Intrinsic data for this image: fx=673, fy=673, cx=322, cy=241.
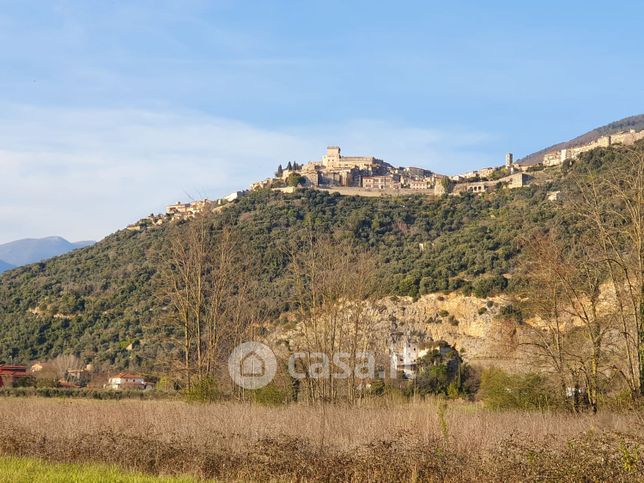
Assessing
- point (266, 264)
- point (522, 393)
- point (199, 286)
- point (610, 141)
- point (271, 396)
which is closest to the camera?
point (522, 393)

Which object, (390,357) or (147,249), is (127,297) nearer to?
(147,249)

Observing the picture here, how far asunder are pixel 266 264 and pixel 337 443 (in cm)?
3455

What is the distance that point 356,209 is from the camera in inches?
2721

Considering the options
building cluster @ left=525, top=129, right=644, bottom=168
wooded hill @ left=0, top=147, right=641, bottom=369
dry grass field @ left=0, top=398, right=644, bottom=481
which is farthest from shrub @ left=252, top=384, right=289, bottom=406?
building cluster @ left=525, top=129, right=644, bottom=168

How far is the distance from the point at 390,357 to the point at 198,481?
21509 mm

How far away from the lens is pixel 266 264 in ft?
151

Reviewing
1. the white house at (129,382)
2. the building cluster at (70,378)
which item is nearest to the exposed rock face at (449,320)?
the white house at (129,382)

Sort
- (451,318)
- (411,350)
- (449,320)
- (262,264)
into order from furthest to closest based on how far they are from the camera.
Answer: (262,264) → (449,320) → (451,318) → (411,350)

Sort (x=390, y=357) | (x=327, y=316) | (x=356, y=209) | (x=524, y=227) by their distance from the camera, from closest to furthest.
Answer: (x=327, y=316), (x=390, y=357), (x=524, y=227), (x=356, y=209)

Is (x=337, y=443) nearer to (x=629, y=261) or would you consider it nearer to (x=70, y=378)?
(x=629, y=261)

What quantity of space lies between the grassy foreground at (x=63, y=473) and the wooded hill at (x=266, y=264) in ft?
70.8

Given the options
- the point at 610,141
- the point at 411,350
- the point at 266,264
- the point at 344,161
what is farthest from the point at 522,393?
the point at 344,161

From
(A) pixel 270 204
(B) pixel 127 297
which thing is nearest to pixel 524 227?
(B) pixel 127 297

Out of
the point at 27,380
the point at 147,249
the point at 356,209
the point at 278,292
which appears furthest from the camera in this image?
the point at 356,209
